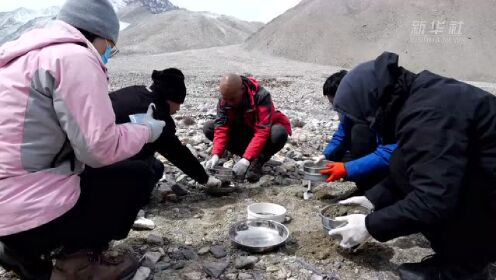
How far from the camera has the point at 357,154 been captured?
12.4 ft

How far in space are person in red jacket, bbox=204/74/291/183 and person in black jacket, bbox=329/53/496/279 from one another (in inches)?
73.6

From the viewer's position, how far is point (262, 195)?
4.21m

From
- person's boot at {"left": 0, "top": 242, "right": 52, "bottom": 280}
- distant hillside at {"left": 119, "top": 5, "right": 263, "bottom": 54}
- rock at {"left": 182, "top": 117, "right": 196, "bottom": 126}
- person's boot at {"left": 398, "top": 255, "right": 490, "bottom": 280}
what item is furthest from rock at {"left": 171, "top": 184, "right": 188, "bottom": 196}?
distant hillside at {"left": 119, "top": 5, "right": 263, "bottom": 54}

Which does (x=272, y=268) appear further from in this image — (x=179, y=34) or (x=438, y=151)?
(x=179, y=34)

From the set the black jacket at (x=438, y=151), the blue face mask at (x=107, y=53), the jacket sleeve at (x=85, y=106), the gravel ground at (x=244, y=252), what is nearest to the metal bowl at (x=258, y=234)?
the gravel ground at (x=244, y=252)

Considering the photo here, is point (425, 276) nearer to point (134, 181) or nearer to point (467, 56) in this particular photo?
point (134, 181)

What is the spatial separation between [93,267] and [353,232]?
1.47 m

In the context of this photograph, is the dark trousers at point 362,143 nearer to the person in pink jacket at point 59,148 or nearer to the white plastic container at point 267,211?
the white plastic container at point 267,211

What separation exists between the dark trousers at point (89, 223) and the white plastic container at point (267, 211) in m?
1.12

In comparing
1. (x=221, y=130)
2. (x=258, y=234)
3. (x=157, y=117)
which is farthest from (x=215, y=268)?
(x=221, y=130)

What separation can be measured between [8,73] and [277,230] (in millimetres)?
2040

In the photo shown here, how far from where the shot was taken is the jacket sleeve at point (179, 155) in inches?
139

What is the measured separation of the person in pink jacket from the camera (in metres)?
1.98

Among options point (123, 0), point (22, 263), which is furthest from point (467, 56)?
point (123, 0)
